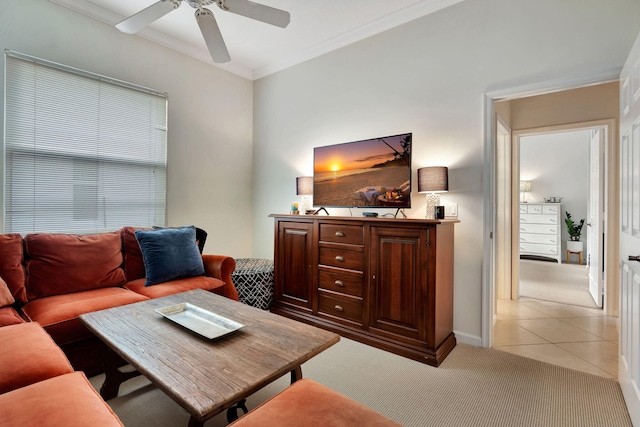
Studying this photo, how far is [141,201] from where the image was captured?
320 cm

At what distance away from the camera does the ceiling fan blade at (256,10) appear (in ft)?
6.13

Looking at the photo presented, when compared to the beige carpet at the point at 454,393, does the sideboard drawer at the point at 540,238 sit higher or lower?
higher

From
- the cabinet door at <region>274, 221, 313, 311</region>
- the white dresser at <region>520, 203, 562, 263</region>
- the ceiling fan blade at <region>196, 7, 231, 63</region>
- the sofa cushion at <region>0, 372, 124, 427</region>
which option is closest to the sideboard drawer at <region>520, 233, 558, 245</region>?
the white dresser at <region>520, 203, 562, 263</region>

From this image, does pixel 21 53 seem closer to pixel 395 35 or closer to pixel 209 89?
pixel 209 89

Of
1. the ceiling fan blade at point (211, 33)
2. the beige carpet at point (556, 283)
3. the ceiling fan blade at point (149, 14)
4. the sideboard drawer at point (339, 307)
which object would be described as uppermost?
the ceiling fan blade at point (149, 14)

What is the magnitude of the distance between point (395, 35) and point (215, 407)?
3221 mm

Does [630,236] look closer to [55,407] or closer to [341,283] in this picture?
[341,283]

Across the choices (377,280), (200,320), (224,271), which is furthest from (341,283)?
(200,320)

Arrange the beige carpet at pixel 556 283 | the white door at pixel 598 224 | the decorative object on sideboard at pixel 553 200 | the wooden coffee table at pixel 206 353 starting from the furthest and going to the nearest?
the decorative object on sideboard at pixel 553 200 < the beige carpet at pixel 556 283 < the white door at pixel 598 224 < the wooden coffee table at pixel 206 353

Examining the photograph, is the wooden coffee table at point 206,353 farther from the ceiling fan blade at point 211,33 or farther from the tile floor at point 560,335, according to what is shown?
the tile floor at point 560,335

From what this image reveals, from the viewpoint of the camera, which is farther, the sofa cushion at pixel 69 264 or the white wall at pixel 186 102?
the white wall at pixel 186 102

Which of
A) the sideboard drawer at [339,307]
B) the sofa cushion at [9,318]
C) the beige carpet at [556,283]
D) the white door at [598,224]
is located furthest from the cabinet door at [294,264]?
the white door at [598,224]

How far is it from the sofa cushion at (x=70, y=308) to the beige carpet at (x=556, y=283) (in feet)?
14.7

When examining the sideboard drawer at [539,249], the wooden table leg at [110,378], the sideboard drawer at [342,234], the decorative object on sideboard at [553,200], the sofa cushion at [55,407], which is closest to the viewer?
the sofa cushion at [55,407]
